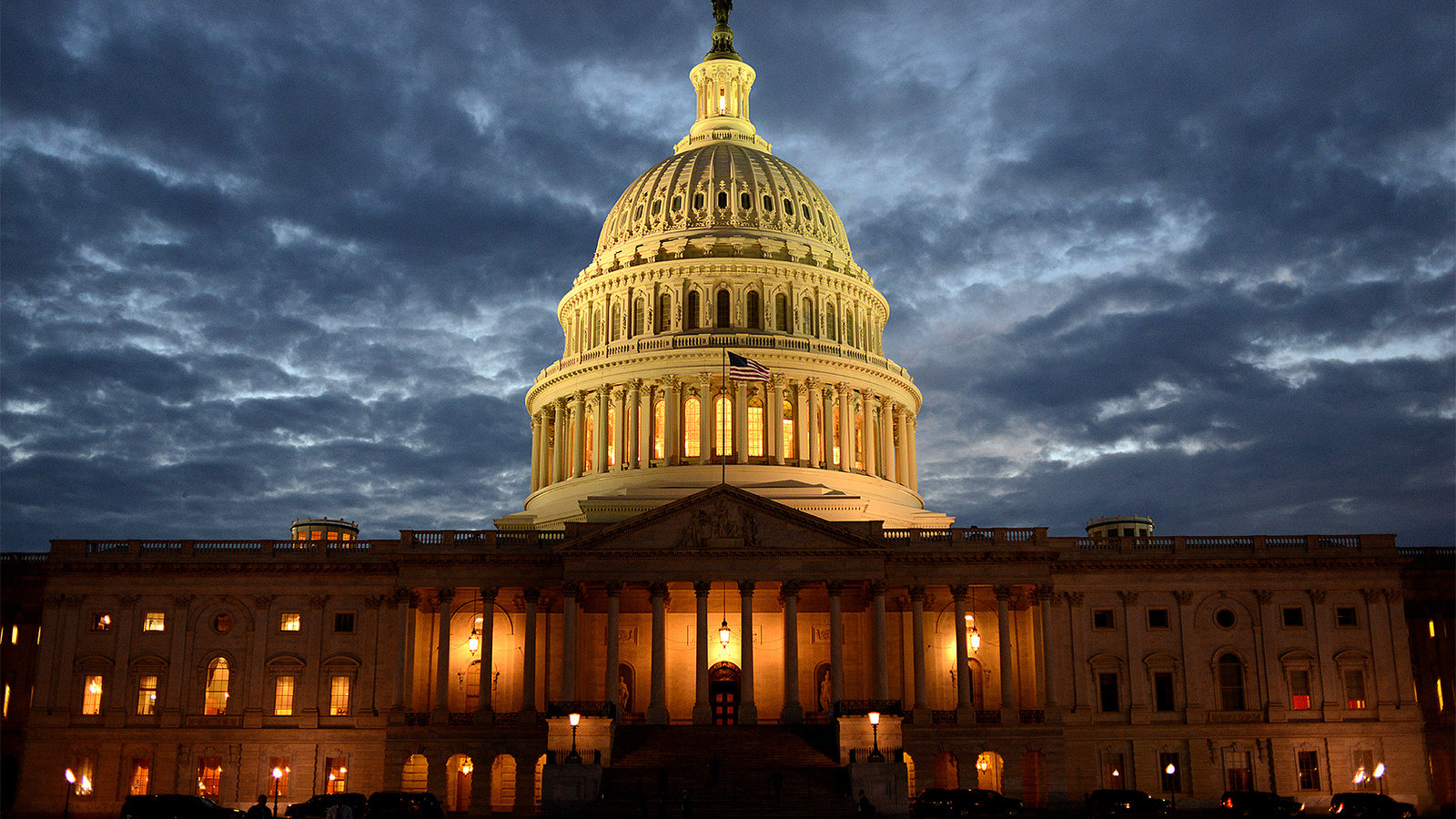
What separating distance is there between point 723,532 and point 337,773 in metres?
23.7

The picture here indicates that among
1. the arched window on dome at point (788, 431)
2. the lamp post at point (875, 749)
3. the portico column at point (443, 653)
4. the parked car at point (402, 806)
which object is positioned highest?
the arched window on dome at point (788, 431)

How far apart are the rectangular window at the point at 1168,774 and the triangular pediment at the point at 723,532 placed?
19.2m

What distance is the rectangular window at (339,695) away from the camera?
2891 inches

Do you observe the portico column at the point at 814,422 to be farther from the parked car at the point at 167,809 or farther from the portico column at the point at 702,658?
the parked car at the point at 167,809

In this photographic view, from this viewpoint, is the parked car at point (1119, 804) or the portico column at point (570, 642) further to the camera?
the portico column at point (570, 642)

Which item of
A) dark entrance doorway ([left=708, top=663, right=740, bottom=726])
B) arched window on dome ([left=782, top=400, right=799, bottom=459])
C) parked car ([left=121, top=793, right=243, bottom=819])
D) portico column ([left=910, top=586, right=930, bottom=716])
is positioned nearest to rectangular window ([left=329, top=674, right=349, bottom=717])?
dark entrance doorway ([left=708, top=663, right=740, bottom=726])

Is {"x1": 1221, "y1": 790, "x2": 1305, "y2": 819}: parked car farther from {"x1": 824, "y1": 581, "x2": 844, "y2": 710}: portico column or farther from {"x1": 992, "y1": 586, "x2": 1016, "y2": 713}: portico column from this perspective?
{"x1": 824, "y1": 581, "x2": 844, "y2": 710}: portico column

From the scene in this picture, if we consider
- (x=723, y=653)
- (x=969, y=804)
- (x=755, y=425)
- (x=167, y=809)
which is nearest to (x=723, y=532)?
(x=723, y=653)

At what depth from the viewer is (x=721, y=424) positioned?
288 ft

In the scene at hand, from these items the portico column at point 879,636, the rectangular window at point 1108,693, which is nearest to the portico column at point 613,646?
the portico column at point 879,636

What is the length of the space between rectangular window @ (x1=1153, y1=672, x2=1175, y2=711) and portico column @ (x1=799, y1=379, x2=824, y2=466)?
81.1 ft

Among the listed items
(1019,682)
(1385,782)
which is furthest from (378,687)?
(1385,782)

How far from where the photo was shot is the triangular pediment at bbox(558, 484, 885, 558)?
69.1 m

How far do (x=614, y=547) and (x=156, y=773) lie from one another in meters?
26.5
